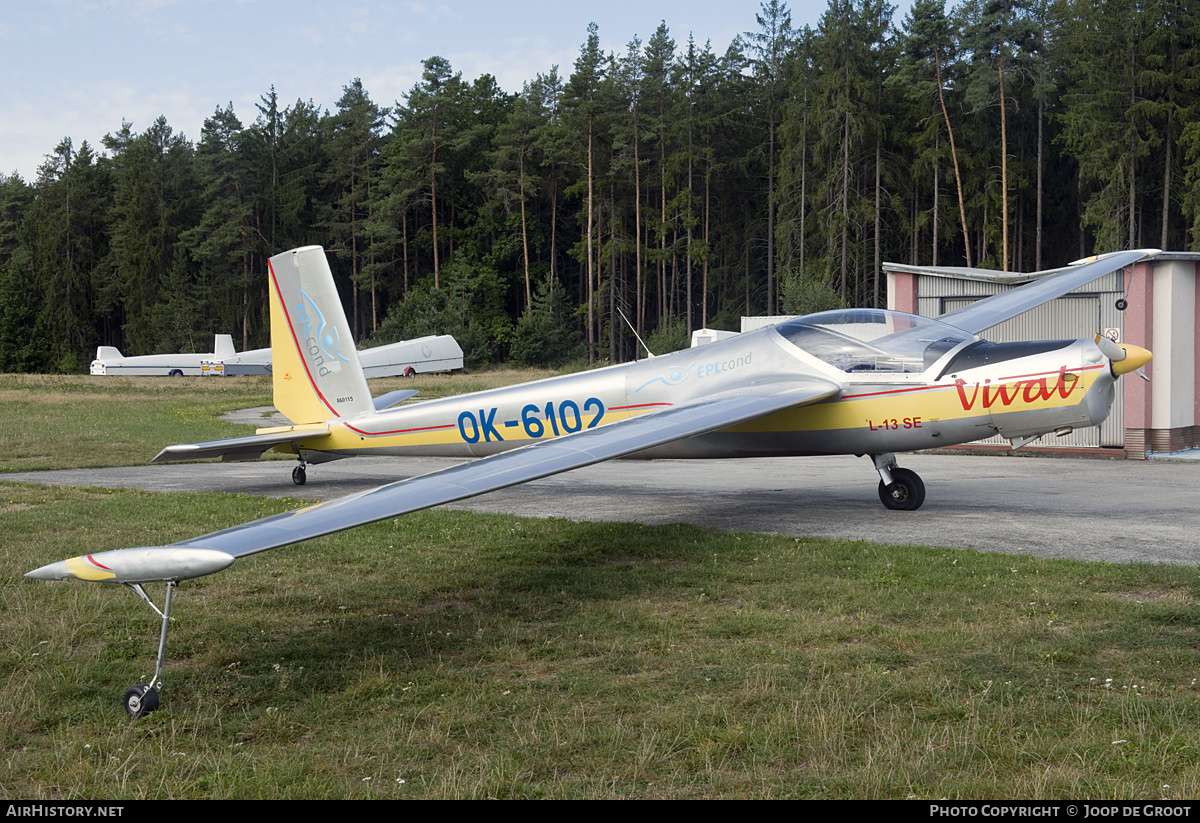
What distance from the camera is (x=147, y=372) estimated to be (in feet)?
206

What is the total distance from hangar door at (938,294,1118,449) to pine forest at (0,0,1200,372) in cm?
3065

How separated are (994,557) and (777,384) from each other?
3192mm

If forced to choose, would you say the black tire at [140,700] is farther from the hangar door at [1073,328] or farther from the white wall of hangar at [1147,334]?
the white wall of hangar at [1147,334]

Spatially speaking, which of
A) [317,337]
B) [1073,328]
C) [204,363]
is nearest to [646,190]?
[204,363]

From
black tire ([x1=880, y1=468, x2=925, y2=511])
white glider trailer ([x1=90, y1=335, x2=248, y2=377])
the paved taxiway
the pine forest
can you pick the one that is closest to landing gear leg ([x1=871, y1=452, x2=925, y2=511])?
black tire ([x1=880, y1=468, x2=925, y2=511])

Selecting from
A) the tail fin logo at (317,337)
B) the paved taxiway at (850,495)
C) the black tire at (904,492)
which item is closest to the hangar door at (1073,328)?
the paved taxiway at (850,495)

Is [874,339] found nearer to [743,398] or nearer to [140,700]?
[743,398]

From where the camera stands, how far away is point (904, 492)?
1091 cm

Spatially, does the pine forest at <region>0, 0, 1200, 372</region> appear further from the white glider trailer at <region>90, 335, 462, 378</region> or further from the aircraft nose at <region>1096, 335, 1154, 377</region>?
the aircraft nose at <region>1096, 335, 1154, 377</region>

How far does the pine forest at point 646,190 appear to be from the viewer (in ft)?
175

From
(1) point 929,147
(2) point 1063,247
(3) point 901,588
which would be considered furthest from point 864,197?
(3) point 901,588

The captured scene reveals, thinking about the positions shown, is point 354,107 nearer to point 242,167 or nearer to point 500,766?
point 242,167

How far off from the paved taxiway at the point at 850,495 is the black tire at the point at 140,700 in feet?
20.8

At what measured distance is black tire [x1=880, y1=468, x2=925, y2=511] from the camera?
1088 centimetres
